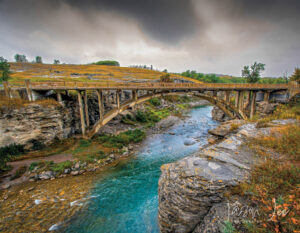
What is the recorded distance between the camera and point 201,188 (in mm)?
3881

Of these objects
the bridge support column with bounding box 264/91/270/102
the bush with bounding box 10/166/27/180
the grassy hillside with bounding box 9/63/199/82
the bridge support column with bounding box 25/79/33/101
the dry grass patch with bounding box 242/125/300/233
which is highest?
the grassy hillside with bounding box 9/63/199/82

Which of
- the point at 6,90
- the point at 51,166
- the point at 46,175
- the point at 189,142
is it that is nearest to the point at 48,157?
the point at 51,166

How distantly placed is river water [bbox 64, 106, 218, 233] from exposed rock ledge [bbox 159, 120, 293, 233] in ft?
11.7

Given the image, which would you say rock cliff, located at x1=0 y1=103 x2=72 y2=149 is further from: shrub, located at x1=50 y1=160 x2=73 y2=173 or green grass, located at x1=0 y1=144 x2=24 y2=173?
shrub, located at x1=50 y1=160 x2=73 y2=173

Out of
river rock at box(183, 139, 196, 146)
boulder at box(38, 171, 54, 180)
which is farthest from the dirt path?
river rock at box(183, 139, 196, 146)

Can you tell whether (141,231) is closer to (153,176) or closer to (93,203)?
(93,203)

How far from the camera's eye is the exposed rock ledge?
368cm

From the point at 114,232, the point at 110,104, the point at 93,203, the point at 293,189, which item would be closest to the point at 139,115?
the point at 110,104

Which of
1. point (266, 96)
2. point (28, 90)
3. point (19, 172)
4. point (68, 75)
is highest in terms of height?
point (68, 75)

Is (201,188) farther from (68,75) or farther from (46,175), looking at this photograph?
(68,75)

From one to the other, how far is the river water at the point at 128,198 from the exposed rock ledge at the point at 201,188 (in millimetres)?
3580

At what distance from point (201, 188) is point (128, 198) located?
6897 millimetres

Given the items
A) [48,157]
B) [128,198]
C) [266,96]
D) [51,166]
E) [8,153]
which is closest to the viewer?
[128,198]

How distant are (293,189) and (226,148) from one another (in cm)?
246
